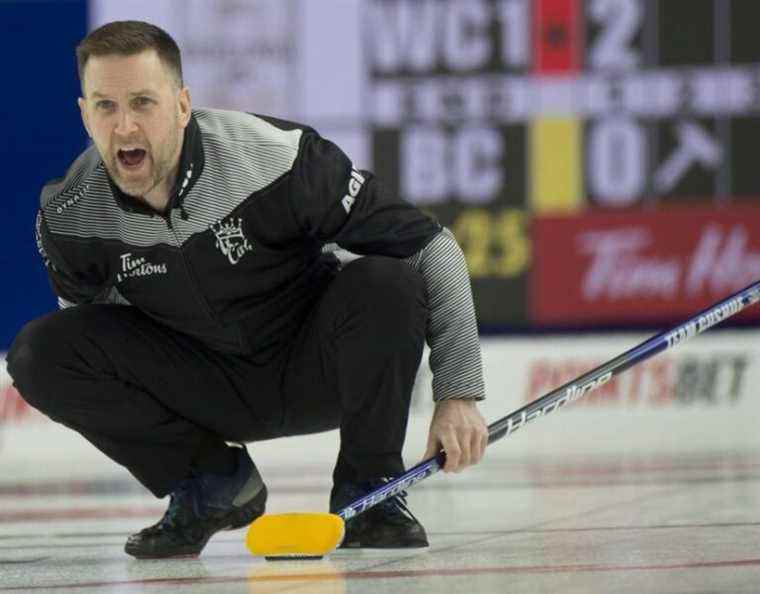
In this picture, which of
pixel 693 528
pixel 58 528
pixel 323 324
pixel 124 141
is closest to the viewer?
pixel 124 141

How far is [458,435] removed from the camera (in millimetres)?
2613

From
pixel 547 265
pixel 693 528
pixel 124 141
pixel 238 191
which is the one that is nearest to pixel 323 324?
pixel 238 191

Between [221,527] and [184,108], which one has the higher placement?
[184,108]

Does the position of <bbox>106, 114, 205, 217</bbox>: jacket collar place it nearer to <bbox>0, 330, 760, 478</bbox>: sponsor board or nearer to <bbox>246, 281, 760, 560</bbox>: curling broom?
<bbox>246, 281, 760, 560</bbox>: curling broom

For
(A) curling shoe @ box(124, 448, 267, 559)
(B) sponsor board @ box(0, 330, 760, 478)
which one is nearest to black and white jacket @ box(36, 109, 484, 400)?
(A) curling shoe @ box(124, 448, 267, 559)

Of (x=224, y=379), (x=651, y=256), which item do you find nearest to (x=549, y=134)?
(x=651, y=256)

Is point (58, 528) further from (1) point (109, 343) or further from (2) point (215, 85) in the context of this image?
(2) point (215, 85)

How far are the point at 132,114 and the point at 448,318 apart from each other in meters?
0.59

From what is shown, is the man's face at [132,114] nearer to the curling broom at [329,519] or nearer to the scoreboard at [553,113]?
the curling broom at [329,519]

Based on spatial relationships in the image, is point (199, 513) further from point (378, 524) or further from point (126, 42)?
point (126, 42)

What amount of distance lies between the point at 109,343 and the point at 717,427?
3525 mm

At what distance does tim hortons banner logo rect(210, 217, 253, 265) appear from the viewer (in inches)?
107

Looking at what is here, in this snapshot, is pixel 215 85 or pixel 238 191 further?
pixel 215 85

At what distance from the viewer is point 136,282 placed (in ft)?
9.11
